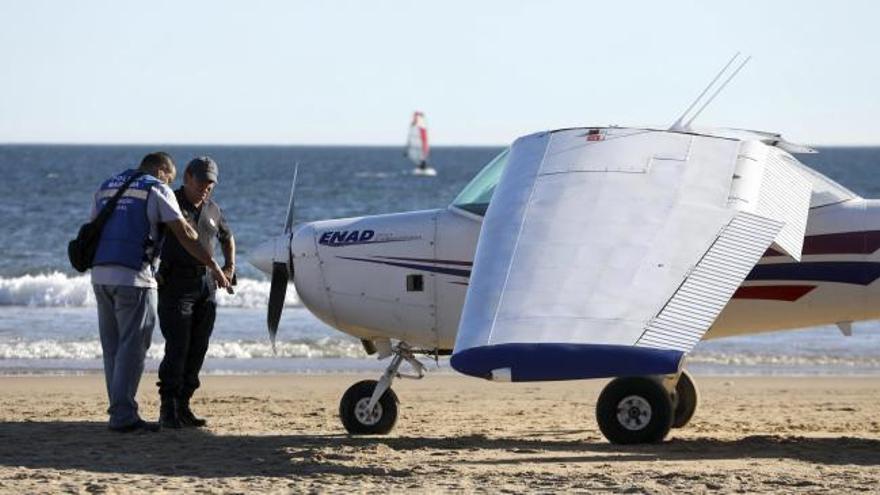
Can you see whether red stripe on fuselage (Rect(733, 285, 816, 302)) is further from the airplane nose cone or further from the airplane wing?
the airplane nose cone

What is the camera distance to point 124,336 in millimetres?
10414

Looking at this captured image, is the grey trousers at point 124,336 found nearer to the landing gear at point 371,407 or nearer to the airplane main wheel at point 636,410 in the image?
the landing gear at point 371,407

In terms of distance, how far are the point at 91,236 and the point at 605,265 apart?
11.6 ft

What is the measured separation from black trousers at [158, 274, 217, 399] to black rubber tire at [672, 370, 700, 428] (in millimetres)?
3323

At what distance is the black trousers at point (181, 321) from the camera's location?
1079 cm

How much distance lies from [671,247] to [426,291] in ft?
8.94

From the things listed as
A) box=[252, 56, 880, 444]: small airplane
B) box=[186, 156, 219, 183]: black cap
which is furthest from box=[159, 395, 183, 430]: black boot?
box=[186, 156, 219, 183]: black cap

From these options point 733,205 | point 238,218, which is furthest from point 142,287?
point 238,218

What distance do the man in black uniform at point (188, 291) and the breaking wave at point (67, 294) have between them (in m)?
12.1

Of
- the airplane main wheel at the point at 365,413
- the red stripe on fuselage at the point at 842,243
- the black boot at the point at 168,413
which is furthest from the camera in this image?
the airplane main wheel at the point at 365,413

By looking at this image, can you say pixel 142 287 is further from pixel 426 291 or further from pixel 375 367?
pixel 375 367

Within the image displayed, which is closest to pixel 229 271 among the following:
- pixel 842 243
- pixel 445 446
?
pixel 445 446

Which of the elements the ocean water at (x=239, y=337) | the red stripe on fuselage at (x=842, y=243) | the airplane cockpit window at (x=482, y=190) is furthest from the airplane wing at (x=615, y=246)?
the ocean water at (x=239, y=337)

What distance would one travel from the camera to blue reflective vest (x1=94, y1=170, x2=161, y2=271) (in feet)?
33.9
